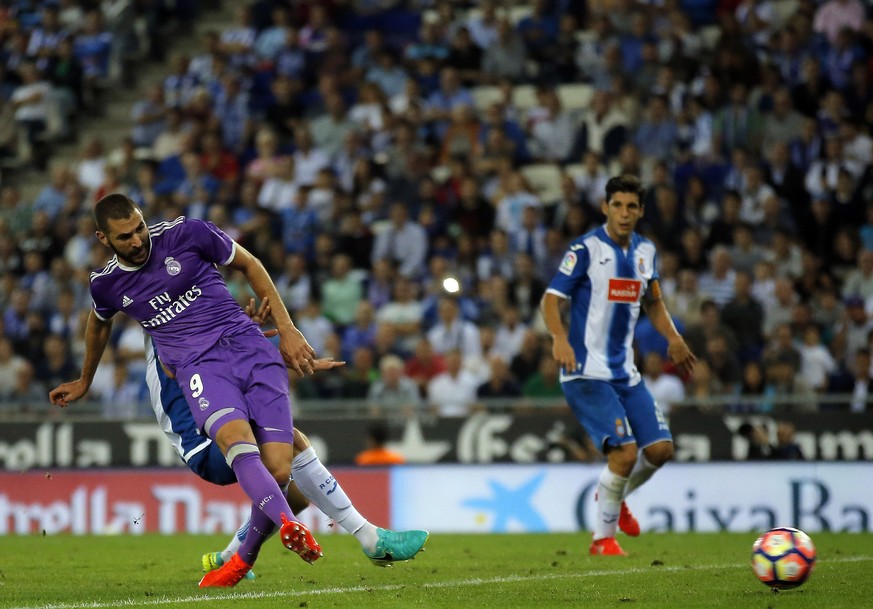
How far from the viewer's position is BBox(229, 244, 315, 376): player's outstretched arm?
7.60 metres

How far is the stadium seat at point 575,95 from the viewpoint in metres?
19.9

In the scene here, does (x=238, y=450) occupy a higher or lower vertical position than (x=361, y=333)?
higher

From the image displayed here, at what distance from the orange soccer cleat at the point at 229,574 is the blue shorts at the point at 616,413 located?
3.04m

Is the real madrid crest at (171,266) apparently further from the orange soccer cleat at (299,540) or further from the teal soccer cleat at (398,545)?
the teal soccer cleat at (398,545)

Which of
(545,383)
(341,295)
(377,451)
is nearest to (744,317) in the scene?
(545,383)

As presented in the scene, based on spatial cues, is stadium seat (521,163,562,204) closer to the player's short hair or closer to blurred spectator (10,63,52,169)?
blurred spectator (10,63,52,169)

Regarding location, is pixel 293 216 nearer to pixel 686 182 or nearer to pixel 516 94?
pixel 516 94

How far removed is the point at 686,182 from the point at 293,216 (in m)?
5.28

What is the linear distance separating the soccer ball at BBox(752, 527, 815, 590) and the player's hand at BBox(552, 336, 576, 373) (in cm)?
251

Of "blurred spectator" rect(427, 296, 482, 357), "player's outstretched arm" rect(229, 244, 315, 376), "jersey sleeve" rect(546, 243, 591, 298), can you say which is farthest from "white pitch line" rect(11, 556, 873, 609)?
"blurred spectator" rect(427, 296, 482, 357)

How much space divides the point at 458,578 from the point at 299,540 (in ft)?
6.09

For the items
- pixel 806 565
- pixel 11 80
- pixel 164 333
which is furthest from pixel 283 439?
pixel 11 80

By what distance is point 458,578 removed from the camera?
848 centimetres

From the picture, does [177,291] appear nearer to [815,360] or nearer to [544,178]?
[815,360]
